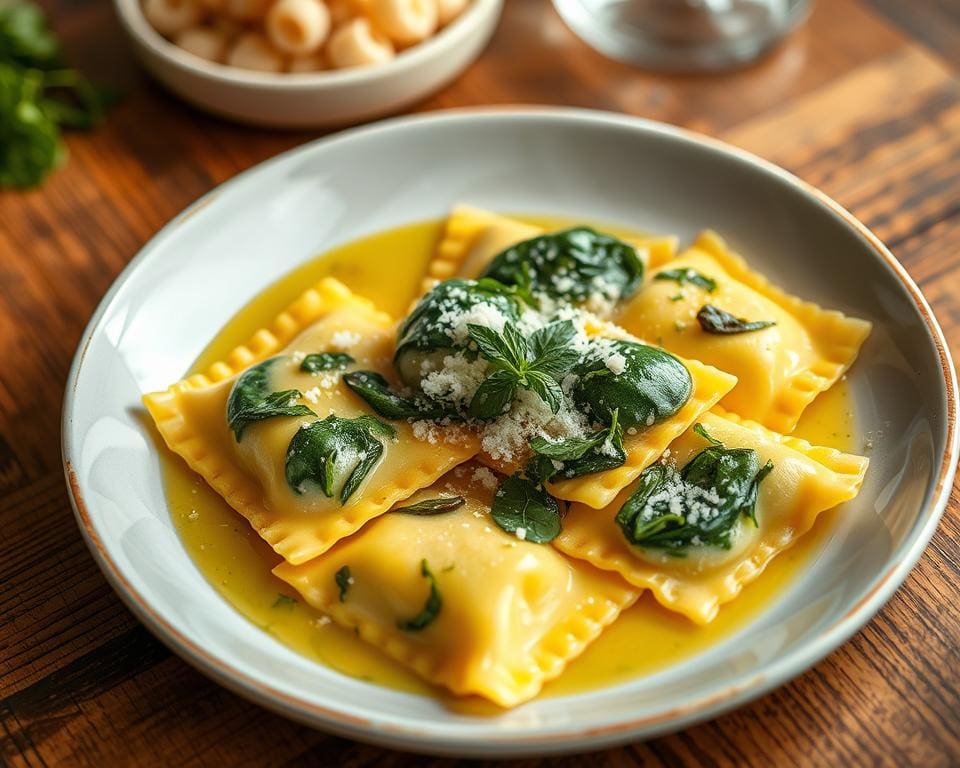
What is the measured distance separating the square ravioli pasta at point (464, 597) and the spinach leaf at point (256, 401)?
0.50 meters

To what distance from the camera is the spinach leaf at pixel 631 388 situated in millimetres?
3504

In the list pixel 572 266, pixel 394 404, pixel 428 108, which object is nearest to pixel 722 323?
pixel 572 266

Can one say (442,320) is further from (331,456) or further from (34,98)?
(34,98)

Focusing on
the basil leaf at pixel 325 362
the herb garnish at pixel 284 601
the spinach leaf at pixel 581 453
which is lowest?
the herb garnish at pixel 284 601

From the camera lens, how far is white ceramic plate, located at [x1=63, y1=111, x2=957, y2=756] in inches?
117

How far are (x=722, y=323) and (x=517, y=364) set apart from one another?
35.2 inches

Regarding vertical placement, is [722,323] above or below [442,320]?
above

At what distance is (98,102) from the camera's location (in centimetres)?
554

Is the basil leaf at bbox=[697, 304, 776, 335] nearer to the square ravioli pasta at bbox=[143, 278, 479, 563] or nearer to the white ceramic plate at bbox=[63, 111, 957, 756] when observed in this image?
the white ceramic plate at bbox=[63, 111, 957, 756]

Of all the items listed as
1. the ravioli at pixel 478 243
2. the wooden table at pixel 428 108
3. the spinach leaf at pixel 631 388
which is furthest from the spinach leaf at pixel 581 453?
the ravioli at pixel 478 243

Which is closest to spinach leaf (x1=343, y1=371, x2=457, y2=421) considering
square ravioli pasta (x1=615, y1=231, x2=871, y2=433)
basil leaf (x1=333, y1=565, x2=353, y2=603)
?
basil leaf (x1=333, y1=565, x2=353, y2=603)

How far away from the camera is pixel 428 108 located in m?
5.52

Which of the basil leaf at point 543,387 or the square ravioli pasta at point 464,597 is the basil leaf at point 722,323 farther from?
the square ravioli pasta at point 464,597

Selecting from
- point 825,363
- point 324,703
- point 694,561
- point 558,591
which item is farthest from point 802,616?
point 324,703
